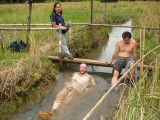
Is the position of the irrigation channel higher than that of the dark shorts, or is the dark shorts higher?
the dark shorts

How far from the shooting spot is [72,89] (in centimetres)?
429

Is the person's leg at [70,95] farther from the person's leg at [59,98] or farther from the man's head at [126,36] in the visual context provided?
the man's head at [126,36]

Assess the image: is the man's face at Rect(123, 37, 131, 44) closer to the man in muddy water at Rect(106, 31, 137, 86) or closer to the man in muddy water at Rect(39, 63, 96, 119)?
the man in muddy water at Rect(106, 31, 137, 86)

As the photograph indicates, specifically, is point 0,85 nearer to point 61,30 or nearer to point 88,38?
point 61,30

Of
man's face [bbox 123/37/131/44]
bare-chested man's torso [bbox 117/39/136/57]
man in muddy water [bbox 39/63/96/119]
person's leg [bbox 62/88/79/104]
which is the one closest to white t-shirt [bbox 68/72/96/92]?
man in muddy water [bbox 39/63/96/119]

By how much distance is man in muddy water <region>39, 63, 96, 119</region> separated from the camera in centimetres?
369

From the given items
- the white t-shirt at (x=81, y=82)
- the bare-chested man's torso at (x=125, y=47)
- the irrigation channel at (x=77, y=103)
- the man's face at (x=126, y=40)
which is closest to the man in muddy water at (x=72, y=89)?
the white t-shirt at (x=81, y=82)

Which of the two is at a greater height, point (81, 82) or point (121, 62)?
point (121, 62)

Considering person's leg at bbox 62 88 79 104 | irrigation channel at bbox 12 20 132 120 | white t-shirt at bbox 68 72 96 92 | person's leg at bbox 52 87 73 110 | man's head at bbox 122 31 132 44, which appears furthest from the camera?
white t-shirt at bbox 68 72 96 92

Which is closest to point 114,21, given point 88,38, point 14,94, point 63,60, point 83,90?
point 88,38

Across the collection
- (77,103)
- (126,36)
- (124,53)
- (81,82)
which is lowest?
(77,103)

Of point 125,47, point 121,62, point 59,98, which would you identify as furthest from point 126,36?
A: point 59,98

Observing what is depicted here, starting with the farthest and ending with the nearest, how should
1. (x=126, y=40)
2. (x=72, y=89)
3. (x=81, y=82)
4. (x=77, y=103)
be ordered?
(x=81, y=82), (x=126, y=40), (x=72, y=89), (x=77, y=103)

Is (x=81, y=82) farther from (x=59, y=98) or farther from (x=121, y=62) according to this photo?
(x=121, y=62)
